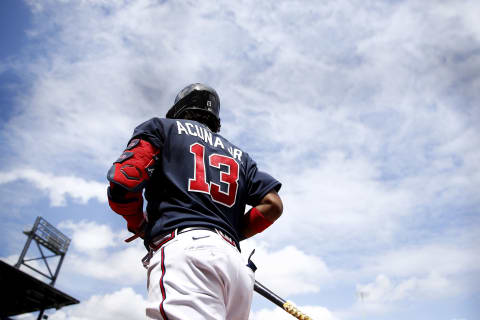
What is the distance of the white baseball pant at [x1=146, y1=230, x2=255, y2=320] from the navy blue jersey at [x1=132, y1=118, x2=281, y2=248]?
174 mm

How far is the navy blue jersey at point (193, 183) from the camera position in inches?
93.8

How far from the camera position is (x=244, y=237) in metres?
2.95

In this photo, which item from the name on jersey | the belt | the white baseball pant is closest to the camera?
the white baseball pant

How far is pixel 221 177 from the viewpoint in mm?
2691

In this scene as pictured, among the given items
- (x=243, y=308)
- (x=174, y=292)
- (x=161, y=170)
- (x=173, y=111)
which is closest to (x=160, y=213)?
(x=161, y=170)

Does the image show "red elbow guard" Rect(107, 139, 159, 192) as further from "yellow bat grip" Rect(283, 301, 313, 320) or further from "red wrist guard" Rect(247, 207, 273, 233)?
"yellow bat grip" Rect(283, 301, 313, 320)

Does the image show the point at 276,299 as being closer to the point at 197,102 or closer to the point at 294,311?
the point at 294,311

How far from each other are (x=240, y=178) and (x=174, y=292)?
1195mm

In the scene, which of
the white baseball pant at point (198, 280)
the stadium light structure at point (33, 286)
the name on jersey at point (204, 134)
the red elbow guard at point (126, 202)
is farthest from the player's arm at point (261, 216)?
the stadium light structure at point (33, 286)

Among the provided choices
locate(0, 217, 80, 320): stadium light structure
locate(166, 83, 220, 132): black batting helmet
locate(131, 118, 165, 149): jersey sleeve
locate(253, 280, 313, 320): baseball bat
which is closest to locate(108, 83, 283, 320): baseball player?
locate(131, 118, 165, 149): jersey sleeve

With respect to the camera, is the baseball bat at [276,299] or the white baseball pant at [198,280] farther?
the baseball bat at [276,299]

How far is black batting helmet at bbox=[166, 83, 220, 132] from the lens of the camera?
3.40 metres

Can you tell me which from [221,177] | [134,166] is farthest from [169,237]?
[221,177]

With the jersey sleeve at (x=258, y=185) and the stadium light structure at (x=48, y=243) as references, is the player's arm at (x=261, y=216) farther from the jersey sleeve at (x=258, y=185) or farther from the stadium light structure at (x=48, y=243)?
the stadium light structure at (x=48, y=243)
